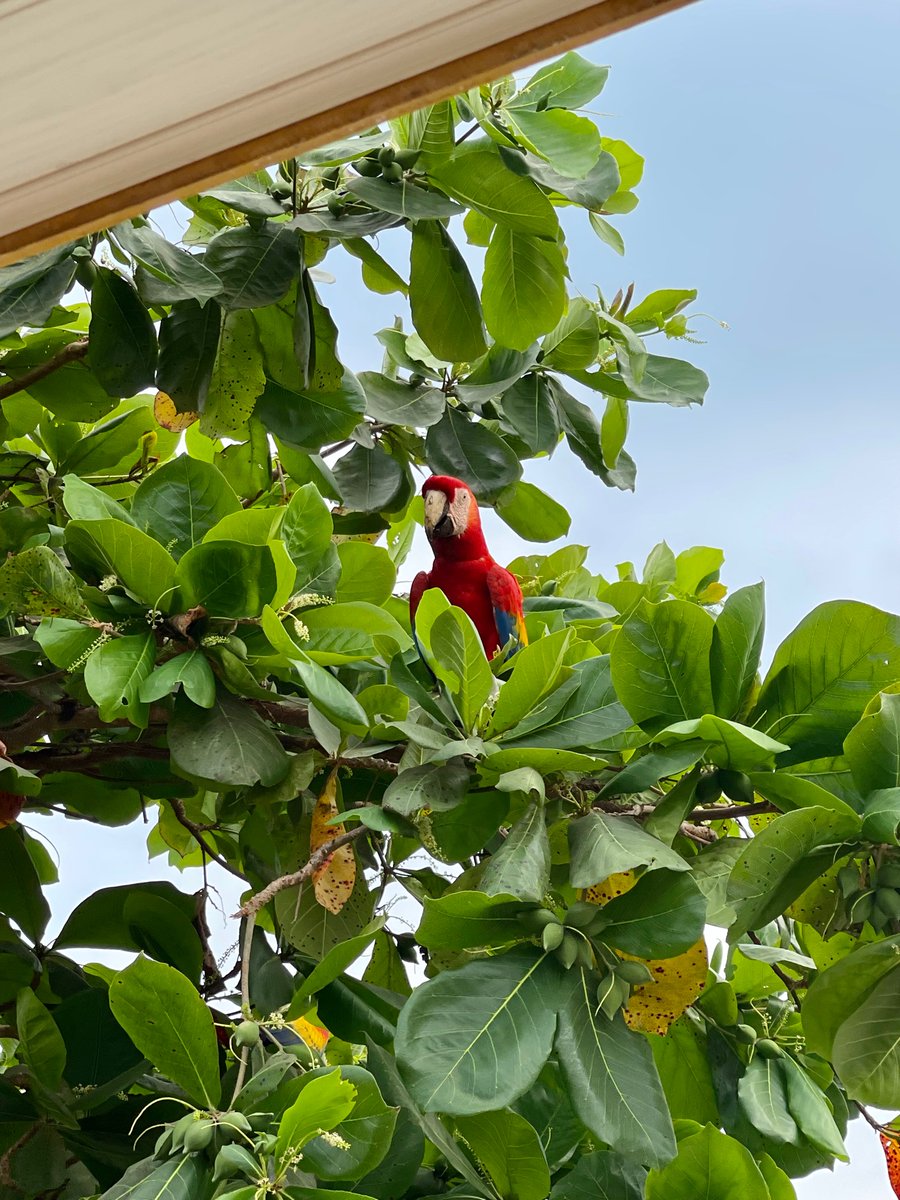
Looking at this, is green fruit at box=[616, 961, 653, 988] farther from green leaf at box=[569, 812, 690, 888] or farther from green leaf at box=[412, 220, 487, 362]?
green leaf at box=[412, 220, 487, 362]

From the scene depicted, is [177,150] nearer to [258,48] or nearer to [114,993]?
[258,48]

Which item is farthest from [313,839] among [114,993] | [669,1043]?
[669,1043]

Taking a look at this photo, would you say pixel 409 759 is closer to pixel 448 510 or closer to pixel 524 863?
pixel 524 863

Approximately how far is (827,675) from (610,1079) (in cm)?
26

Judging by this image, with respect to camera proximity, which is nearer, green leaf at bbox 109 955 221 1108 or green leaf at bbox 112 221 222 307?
green leaf at bbox 109 955 221 1108

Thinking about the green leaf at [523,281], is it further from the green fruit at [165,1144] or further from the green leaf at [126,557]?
the green fruit at [165,1144]

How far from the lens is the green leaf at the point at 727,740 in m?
0.62

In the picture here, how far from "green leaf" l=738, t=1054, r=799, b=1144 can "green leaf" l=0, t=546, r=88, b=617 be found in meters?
0.59

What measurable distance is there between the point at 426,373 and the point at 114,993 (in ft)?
2.39

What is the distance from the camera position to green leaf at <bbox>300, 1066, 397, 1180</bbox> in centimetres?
61

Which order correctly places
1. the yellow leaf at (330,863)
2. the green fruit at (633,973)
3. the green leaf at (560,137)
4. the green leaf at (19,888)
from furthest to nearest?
→ the green leaf at (19,888)
the green leaf at (560,137)
the yellow leaf at (330,863)
the green fruit at (633,973)

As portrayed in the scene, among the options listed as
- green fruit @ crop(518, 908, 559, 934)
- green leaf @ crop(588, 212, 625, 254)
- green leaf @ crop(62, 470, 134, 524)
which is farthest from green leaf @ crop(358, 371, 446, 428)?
green fruit @ crop(518, 908, 559, 934)

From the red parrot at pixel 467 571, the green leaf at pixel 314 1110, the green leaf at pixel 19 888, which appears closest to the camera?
the green leaf at pixel 314 1110

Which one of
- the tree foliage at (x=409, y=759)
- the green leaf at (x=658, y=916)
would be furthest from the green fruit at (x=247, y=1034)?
the green leaf at (x=658, y=916)
